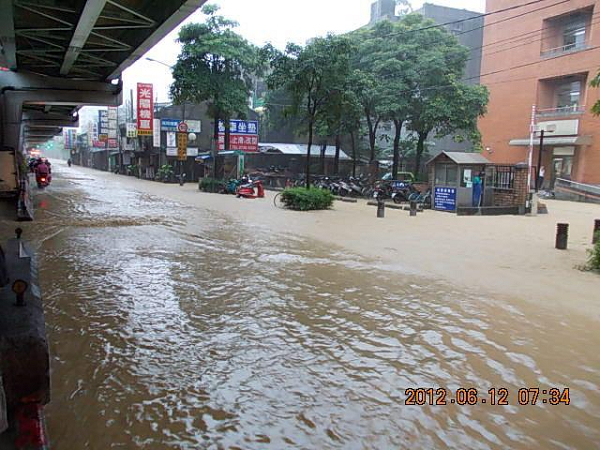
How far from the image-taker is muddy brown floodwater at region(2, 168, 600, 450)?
3516 mm

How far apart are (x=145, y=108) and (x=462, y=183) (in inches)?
943

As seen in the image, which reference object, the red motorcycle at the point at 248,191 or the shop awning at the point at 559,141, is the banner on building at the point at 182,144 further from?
the shop awning at the point at 559,141

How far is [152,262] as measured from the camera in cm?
898

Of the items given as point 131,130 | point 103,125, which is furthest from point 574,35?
point 103,125

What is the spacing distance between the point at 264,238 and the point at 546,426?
350 inches

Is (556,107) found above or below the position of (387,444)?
above

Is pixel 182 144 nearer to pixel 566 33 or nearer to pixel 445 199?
pixel 445 199

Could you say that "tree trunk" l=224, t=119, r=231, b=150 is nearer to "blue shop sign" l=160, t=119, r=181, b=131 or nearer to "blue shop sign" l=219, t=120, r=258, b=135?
"blue shop sign" l=219, t=120, r=258, b=135

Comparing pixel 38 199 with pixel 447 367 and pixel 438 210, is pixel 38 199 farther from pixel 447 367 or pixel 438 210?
pixel 447 367

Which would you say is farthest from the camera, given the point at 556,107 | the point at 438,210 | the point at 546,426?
the point at 556,107

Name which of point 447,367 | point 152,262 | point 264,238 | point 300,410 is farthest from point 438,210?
point 300,410

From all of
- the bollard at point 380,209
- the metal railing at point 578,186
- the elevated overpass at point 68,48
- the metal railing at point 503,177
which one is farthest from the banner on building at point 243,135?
the metal railing at point 578,186

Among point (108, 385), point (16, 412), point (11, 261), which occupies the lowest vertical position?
point (108, 385)

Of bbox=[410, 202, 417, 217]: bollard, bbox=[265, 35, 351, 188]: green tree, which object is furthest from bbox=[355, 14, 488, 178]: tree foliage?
bbox=[410, 202, 417, 217]: bollard
